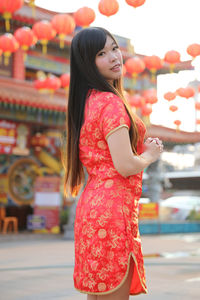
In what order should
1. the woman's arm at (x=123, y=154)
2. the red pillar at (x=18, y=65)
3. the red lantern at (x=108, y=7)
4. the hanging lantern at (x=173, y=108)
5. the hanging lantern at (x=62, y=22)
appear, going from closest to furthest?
the woman's arm at (x=123, y=154)
the red lantern at (x=108, y=7)
the hanging lantern at (x=62, y=22)
the hanging lantern at (x=173, y=108)
the red pillar at (x=18, y=65)

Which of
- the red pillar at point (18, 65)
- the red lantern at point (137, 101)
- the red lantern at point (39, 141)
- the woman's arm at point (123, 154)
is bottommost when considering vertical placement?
the woman's arm at point (123, 154)

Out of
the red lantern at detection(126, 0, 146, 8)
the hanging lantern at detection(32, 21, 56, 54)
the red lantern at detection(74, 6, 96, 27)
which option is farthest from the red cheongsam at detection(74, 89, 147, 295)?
the hanging lantern at detection(32, 21, 56, 54)

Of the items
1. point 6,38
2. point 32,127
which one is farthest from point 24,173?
point 6,38

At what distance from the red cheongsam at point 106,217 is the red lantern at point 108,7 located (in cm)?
616

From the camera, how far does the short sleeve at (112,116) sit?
6.04 ft

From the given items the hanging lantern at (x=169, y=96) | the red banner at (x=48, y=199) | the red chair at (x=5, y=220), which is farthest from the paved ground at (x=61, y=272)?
the hanging lantern at (x=169, y=96)

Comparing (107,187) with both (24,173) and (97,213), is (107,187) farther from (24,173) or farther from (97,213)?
(24,173)

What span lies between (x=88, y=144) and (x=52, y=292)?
3242 mm

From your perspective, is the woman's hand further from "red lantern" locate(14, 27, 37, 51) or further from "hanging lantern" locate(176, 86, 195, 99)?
"hanging lantern" locate(176, 86, 195, 99)

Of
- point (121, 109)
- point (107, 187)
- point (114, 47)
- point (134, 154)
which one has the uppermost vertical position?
point (114, 47)

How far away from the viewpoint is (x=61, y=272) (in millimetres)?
6395

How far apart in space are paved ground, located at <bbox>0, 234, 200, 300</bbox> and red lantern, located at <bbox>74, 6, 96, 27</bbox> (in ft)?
13.4

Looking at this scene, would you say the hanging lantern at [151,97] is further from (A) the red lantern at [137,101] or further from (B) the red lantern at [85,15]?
(B) the red lantern at [85,15]

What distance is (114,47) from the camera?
2.07 m
